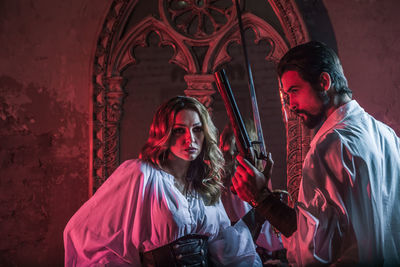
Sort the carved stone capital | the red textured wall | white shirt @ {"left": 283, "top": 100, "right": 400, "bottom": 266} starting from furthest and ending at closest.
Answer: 1. the red textured wall
2. the carved stone capital
3. white shirt @ {"left": 283, "top": 100, "right": 400, "bottom": 266}

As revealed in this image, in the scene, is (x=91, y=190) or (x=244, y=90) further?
(x=244, y=90)

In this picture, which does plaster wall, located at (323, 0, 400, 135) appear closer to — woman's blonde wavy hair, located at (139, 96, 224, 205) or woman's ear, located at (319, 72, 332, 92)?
woman's blonde wavy hair, located at (139, 96, 224, 205)

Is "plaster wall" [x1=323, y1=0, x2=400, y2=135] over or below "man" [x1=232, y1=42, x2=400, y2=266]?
over

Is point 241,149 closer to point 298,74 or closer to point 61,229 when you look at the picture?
point 298,74

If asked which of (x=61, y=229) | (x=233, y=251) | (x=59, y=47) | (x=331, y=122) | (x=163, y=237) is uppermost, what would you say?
(x=59, y=47)

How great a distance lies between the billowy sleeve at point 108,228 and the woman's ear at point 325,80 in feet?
4.17

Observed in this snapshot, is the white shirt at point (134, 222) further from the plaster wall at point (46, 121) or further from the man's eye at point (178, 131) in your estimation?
the plaster wall at point (46, 121)

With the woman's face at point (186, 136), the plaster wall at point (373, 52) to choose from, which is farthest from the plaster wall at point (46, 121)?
the plaster wall at point (373, 52)

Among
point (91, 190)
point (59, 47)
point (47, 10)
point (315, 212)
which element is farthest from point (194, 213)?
point (47, 10)

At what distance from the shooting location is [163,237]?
93.2 inches

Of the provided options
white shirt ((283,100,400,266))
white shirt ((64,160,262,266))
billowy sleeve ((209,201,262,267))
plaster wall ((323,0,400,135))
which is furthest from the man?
plaster wall ((323,0,400,135))

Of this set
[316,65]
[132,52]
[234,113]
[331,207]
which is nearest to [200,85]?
[132,52]

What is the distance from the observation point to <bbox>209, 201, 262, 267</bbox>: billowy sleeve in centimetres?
260

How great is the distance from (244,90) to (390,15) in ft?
7.86
